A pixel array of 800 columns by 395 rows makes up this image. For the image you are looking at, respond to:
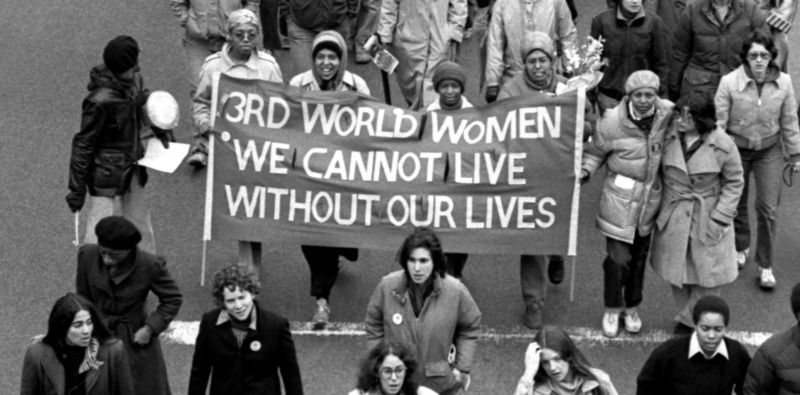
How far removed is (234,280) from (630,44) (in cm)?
532

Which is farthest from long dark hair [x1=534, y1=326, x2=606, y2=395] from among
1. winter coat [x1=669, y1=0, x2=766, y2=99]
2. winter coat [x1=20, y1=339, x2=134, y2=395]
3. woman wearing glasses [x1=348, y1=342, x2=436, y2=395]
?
winter coat [x1=669, y1=0, x2=766, y2=99]

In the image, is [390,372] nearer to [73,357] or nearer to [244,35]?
[73,357]

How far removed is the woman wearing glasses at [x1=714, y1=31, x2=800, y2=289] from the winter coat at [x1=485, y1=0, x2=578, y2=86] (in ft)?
5.62

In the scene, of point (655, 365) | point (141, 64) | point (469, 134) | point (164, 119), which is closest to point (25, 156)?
point (141, 64)

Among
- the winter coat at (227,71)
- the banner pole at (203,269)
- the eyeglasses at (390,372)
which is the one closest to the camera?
the eyeglasses at (390,372)

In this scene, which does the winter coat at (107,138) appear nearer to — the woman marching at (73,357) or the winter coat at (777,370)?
the woman marching at (73,357)

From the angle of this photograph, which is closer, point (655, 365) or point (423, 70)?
point (655, 365)

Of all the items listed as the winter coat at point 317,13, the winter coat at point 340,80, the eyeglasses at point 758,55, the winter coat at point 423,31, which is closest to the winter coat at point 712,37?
the eyeglasses at point 758,55

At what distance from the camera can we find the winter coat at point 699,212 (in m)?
11.3

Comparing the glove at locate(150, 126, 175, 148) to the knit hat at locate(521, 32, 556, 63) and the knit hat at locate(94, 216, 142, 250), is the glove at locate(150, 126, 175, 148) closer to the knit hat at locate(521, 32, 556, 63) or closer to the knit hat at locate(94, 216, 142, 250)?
the knit hat at locate(94, 216, 142, 250)

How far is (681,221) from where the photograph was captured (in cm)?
1155

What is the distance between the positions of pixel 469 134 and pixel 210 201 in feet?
5.90

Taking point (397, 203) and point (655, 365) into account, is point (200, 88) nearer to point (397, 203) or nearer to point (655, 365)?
point (397, 203)

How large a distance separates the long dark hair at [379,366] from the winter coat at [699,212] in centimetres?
344
